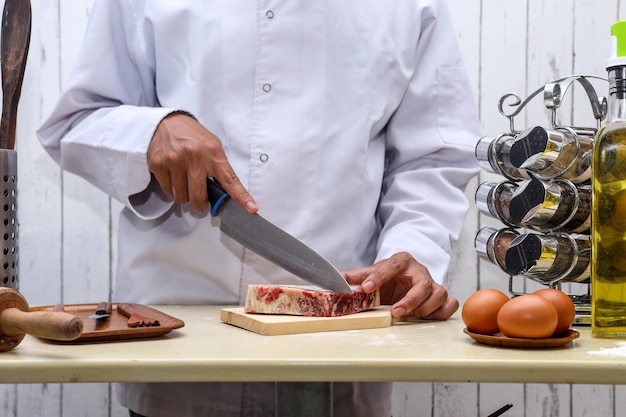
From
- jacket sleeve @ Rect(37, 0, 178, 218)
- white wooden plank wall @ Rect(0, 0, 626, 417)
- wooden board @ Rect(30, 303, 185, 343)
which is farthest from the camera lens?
white wooden plank wall @ Rect(0, 0, 626, 417)

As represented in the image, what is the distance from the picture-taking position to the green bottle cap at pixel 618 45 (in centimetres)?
93

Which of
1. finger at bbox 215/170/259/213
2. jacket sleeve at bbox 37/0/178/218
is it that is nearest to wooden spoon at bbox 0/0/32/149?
jacket sleeve at bbox 37/0/178/218

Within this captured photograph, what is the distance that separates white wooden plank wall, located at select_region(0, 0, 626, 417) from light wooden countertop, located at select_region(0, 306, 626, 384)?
1126 millimetres

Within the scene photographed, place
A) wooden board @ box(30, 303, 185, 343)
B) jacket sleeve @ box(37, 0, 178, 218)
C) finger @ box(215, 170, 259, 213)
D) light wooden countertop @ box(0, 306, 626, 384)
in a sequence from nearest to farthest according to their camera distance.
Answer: light wooden countertop @ box(0, 306, 626, 384) < wooden board @ box(30, 303, 185, 343) < finger @ box(215, 170, 259, 213) < jacket sleeve @ box(37, 0, 178, 218)

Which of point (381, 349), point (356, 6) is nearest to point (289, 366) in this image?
point (381, 349)

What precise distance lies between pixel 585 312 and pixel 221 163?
21.8 inches

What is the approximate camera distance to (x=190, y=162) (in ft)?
3.77

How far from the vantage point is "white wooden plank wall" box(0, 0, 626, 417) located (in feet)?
6.46

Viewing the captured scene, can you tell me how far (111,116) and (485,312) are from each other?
71cm

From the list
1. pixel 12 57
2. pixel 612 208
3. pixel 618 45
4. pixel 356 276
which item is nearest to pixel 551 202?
pixel 612 208

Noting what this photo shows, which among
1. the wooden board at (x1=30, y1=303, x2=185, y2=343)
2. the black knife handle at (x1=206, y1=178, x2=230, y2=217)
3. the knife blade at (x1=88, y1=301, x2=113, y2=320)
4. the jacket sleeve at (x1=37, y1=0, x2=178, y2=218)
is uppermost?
the jacket sleeve at (x1=37, y1=0, x2=178, y2=218)

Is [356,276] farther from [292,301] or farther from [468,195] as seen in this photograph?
[468,195]

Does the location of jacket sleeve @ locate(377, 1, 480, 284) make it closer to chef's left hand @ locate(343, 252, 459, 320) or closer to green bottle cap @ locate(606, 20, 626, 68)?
chef's left hand @ locate(343, 252, 459, 320)

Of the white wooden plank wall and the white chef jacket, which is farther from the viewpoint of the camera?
the white wooden plank wall
